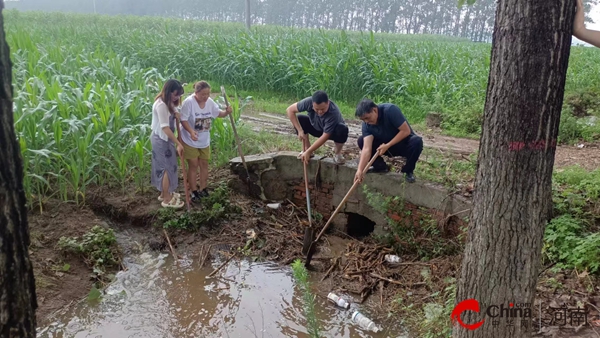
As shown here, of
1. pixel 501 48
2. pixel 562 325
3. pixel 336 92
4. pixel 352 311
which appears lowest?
pixel 352 311

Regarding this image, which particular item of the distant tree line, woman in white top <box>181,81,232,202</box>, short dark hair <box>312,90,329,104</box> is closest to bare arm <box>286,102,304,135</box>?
short dark hair <box>312,90,329,104</box>

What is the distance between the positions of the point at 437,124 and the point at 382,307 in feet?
14.6

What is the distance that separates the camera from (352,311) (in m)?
3.75

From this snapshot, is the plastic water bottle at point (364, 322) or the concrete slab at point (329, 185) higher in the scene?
the concrete slab at point (329, 185)

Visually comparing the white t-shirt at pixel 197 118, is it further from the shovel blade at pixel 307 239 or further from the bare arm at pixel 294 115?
the shovel blade at pixel 307 239

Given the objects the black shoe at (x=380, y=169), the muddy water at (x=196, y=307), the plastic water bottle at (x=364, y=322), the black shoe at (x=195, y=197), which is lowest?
the muddy water at (x=196, y=307)

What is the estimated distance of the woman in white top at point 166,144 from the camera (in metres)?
4.32

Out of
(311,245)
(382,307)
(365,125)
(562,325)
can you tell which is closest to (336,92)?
(365,125)

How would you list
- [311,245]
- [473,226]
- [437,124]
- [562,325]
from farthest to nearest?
[437,124]
[311,245]
[562,325]
[473,226]

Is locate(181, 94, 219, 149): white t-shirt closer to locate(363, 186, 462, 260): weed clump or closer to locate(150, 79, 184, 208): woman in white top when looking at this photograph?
locate(150, 79, 184, 208): woman in white top

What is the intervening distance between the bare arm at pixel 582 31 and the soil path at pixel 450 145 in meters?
3.49

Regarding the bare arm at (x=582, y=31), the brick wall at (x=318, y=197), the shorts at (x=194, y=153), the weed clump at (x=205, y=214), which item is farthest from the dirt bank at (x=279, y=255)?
the bare arm at (x=582, y=31)

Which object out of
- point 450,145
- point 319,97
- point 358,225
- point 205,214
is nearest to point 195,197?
point 205,214

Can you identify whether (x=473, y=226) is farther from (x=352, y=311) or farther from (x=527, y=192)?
(x=352, y=311)
